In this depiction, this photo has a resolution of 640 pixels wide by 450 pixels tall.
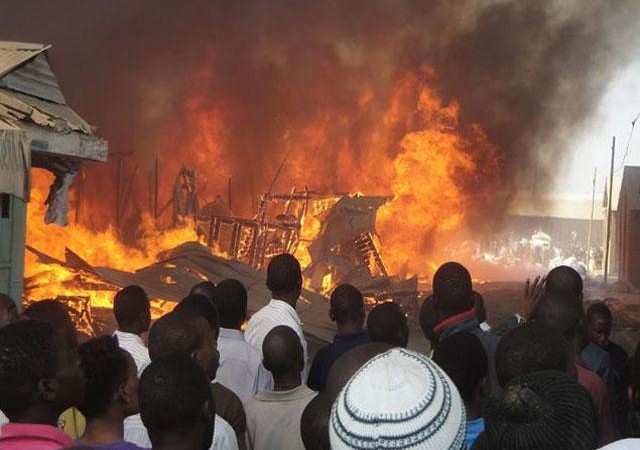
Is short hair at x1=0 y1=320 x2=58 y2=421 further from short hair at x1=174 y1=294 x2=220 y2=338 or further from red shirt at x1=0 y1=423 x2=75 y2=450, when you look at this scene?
short hair at x1=174 y1=294 x2=220 y2=338

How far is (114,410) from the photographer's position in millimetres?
2920

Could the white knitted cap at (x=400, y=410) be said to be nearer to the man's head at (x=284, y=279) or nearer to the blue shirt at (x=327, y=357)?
the blue shirt at (x=327, y=357)

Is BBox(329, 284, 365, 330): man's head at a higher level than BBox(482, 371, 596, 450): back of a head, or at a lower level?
lower

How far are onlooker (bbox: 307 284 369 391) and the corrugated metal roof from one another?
5084 mm

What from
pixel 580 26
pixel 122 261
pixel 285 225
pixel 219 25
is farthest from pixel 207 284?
pixel 580 26

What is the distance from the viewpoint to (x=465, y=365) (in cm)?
318

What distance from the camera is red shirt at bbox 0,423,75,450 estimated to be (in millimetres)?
2566

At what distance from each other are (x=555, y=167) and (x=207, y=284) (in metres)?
31.7

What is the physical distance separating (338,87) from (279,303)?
26.7 metres

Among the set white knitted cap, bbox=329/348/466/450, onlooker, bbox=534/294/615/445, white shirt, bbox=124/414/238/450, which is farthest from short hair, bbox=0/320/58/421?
onlooker, bbox=534/294/615/445

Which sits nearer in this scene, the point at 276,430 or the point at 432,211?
the point at 276,430

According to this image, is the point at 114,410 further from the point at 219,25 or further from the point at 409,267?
the point at 219,25

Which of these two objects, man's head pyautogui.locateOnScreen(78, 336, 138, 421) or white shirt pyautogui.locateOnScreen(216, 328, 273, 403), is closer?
man's head pyautogui.locateOnScreen(78, 336, 138, 421)

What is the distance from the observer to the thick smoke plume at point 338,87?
29.7 meters
